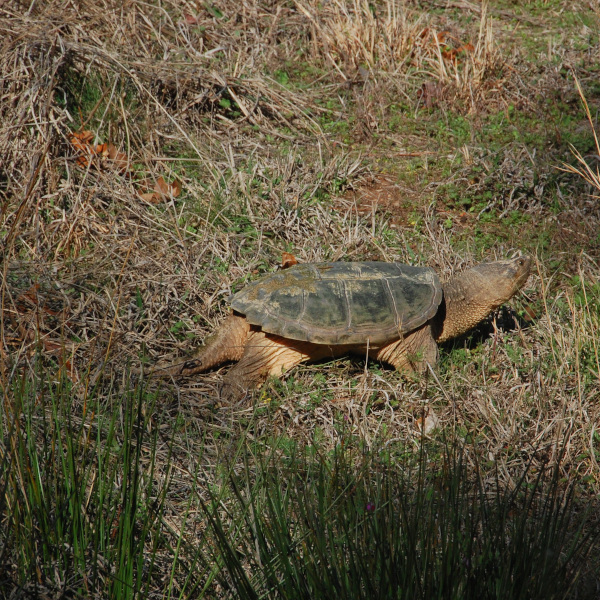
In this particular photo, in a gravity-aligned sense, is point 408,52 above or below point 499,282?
above

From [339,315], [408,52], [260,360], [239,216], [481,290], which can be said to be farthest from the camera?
[408,52]

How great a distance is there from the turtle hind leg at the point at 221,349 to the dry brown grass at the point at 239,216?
4.0 inches

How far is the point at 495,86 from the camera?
607 centimetres

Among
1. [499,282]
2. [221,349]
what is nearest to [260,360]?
[221,349]

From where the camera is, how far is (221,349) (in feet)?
12.6

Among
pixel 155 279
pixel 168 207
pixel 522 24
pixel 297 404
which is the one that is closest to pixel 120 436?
pixel 297 404

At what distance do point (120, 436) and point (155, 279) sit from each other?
4.97 feet

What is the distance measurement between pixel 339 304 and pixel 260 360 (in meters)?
0.57

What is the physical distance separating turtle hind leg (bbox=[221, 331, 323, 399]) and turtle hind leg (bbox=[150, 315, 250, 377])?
0.24ft

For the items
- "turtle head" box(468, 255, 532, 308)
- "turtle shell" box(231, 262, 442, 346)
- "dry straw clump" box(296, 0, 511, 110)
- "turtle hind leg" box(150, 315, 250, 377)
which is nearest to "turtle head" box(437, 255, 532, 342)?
"turtle head" box(468, 255, 532, 308)

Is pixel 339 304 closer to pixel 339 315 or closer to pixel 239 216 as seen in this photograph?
pixel 339 315

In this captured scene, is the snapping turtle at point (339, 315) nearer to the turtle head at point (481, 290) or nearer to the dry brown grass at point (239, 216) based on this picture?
the turtle head at point (481, 290)

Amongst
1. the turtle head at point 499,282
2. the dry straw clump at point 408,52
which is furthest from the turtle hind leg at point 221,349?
the dry straw clump at point 408,52

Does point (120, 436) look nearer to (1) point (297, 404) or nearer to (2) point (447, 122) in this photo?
(1) point (297, 404)
